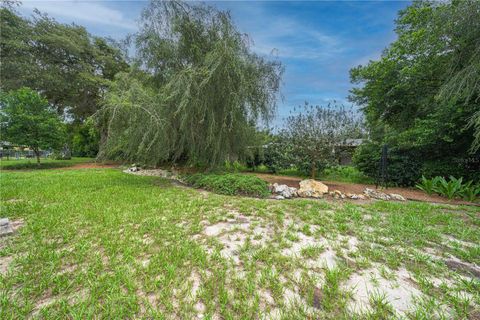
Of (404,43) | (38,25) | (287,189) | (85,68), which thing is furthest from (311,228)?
(38,25)

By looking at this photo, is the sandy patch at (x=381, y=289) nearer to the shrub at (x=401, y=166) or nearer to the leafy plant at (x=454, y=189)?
the leafy plant at (x=454, y=189)

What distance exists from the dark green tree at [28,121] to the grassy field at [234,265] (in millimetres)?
10104

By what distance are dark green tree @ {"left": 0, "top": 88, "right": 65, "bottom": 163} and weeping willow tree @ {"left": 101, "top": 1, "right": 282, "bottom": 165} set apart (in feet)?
25.6

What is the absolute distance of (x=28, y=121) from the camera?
10031mm

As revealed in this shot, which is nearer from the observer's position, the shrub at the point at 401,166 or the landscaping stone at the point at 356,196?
the landscaping stone at the point at 356,196

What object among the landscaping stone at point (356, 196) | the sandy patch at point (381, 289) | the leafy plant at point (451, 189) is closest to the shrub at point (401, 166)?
the leafy plant at point (451, 189)

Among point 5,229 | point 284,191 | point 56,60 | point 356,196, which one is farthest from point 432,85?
point 56,60

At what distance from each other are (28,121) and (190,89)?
35.2ft

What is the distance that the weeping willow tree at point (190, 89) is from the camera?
5.40 m

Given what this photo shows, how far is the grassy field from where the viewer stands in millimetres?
1404

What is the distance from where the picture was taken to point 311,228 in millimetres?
2805

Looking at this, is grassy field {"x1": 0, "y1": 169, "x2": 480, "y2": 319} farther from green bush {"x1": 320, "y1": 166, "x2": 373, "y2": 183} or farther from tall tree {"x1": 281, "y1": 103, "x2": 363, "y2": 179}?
green bush {"x1": 320, "y1": 166, "x2": 373, "y2": 183}

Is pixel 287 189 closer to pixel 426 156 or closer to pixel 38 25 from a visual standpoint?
pixel 426 156

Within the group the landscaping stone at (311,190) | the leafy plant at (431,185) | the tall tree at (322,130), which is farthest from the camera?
the tall tree at (322,130)
